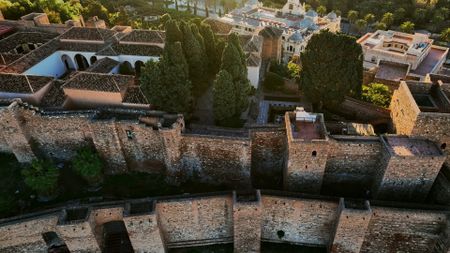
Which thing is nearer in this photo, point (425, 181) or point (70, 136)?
point (425, 181)

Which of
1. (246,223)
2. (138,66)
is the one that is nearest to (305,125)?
(246,223)

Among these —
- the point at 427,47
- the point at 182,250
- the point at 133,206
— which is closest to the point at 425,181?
the point at 182,250

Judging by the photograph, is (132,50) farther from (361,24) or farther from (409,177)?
(361,24)

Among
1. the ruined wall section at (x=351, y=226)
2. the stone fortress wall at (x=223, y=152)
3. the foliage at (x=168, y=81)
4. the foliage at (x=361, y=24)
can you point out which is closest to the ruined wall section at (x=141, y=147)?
the stone fortress wall at (x=223, y=152)

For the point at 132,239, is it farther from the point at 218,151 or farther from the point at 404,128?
the point at 404,128

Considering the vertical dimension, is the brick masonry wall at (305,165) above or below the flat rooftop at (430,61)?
above

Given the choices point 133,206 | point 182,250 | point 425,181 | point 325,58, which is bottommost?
point 182,250

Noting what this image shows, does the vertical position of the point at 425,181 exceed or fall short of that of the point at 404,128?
it falls short

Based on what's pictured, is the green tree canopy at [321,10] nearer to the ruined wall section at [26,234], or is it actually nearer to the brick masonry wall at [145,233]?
the brick masonry wall at [145,233]
